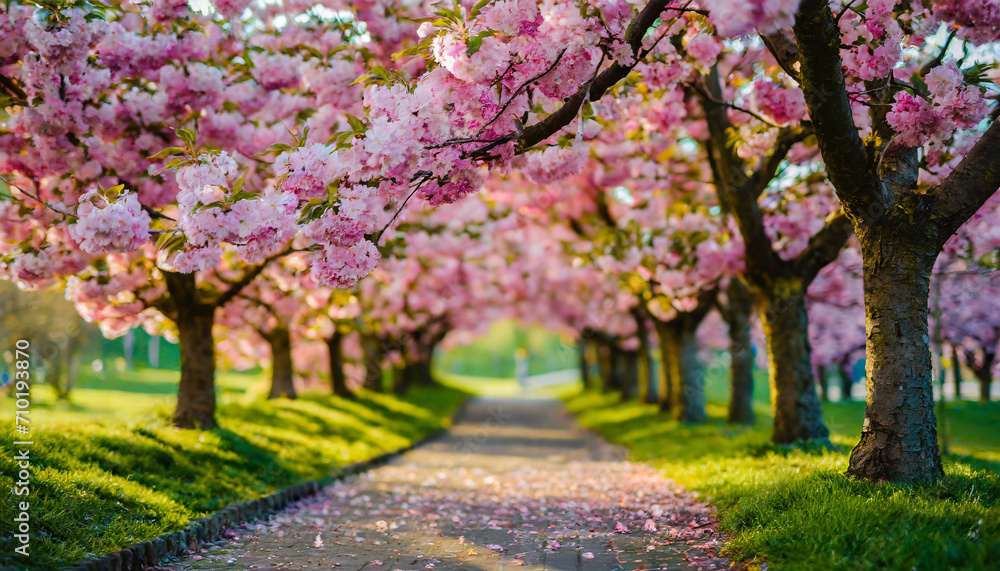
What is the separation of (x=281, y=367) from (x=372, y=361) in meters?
5.71

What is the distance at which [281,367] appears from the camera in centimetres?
1858

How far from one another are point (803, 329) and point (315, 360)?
22587 millimetres

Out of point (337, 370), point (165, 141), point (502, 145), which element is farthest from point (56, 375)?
point (502, 145)

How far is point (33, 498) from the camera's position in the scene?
4.93 meters

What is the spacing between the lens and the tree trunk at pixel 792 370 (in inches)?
362

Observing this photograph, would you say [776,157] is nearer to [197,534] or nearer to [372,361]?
[197,534]

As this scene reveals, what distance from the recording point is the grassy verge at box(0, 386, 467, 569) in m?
4.80

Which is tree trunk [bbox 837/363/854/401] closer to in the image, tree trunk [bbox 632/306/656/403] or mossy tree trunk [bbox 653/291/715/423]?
tree trunk [bbox 632/306/656/403]

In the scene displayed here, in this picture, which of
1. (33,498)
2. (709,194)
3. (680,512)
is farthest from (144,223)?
(709,194)

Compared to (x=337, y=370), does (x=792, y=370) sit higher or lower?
higher

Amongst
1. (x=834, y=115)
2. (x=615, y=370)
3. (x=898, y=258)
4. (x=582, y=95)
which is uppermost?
(x=582, y=95)

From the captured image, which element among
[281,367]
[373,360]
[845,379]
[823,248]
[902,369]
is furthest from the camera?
[845,379]

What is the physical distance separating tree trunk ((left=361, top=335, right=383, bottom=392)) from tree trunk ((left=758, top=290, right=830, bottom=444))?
53.6 feet

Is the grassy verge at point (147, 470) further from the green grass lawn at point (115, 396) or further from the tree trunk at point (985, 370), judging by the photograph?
the tree trunk at point (985, 370)
